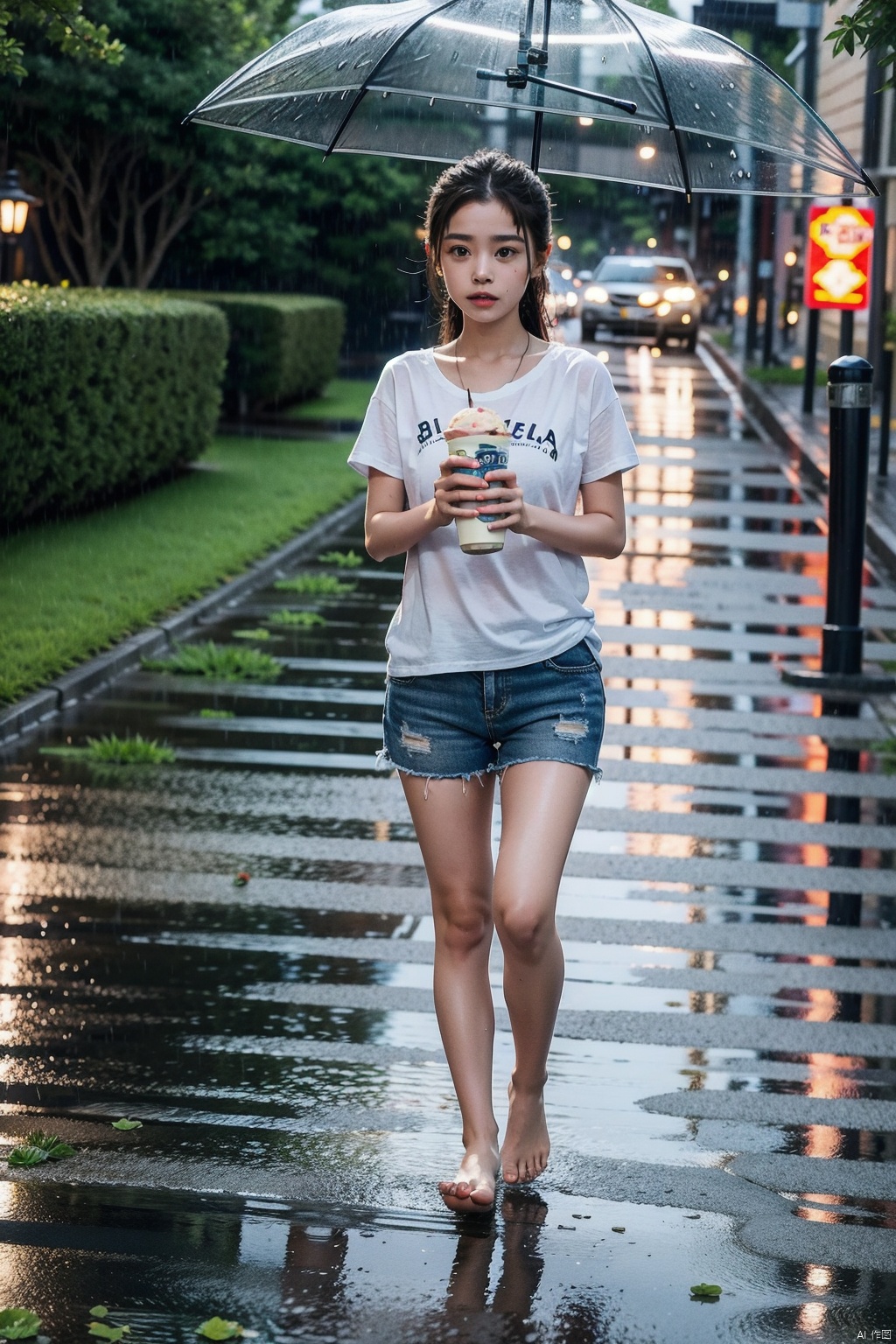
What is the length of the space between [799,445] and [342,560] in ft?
28.2

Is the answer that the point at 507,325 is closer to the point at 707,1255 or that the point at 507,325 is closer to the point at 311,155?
the point at 707,1255

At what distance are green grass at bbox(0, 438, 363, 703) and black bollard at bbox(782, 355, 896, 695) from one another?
12.5 ft

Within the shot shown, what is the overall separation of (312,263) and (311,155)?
5.30 meters

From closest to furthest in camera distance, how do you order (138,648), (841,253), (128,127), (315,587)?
1. (138,648)
2. (315,587)
3. (841,253)
4. (128,127)

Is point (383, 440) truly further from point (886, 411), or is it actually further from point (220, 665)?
point (886, 411)

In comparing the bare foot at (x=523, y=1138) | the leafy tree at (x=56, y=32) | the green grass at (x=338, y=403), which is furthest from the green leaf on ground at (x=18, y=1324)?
the green grass at (x=338, y=403)

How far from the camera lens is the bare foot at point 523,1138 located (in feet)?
12.6

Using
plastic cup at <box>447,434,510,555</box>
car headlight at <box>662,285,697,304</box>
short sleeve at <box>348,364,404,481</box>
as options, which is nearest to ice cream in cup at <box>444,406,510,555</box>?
plastic cup at <box>447,434,510,555</box>

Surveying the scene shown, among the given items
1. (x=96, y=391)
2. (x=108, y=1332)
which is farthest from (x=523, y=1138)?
(x=96, y=391)

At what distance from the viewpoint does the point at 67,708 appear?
907 centimetres

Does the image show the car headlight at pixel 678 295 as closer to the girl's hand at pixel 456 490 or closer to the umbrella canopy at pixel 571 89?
the umbrella canopy at pixel 571 89

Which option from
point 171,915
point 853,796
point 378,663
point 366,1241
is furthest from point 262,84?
point 378,663

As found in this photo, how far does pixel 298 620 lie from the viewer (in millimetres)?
11742

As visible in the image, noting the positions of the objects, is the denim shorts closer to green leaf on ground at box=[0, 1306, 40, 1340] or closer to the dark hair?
the dark hair
